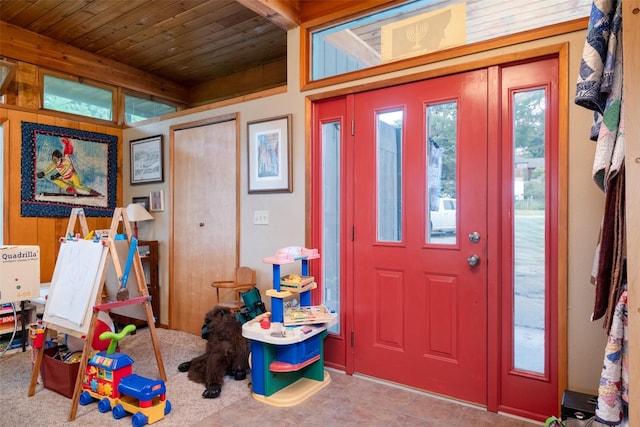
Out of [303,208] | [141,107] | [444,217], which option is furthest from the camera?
[141,107]

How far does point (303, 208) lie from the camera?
2922mm

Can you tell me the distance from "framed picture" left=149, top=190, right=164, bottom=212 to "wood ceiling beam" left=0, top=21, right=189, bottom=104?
1.28 m

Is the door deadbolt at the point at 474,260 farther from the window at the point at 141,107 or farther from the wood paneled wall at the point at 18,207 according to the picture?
the window at the point at 141,107

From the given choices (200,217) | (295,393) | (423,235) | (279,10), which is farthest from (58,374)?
(279,10)

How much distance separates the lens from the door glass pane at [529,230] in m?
2.12

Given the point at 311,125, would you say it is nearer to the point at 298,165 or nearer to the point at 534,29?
the point at 298,165

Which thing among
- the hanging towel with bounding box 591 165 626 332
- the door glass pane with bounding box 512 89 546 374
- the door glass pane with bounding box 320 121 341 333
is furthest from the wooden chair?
A: the hanging towel with bounding box 591 165 626 332

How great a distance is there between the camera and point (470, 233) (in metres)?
2.28

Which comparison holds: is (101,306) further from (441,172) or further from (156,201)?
(441,172)

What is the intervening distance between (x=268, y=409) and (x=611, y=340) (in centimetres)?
173

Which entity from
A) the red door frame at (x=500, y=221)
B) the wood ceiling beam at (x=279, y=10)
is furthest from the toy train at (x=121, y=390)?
the wood ceiling beam at (x=279, y=10)

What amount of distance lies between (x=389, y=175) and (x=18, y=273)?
247 centimetres

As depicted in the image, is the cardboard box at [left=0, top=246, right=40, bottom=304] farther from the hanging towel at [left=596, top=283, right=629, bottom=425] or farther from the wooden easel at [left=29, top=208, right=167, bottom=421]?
the hanging towel at [left=596, top=283, right=629, bottom=425]

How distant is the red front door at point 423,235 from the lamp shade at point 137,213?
7.35 feet
